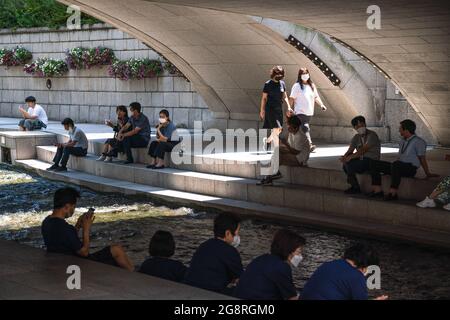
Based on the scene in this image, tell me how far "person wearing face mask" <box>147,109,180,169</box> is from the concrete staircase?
0.33m

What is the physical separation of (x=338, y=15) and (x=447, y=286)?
17.9 feet

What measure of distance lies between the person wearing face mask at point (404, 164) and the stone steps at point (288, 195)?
0.27 meters

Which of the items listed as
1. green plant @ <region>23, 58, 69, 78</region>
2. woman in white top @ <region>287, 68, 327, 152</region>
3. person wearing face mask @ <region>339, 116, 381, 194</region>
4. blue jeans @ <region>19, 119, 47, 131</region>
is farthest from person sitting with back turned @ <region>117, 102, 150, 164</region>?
green plant @ <region>23, 58, 69, 78</region>

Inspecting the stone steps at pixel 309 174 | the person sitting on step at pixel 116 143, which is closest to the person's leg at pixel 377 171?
the stone steps at pixel 309 174

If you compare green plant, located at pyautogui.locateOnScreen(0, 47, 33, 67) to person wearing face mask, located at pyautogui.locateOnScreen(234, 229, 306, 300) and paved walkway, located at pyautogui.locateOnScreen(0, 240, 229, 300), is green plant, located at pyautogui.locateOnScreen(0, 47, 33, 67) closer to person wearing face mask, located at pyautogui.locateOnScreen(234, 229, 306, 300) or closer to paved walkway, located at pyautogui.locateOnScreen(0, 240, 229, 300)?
paved walkway, located at pyautogui.locateOnScreen(0, 240, 229, 300)

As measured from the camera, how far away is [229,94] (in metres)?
22.0

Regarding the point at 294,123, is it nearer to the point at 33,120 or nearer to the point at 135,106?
the point at 135,106

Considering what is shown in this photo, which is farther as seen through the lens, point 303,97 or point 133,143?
point 133,143

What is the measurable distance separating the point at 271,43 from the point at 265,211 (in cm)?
612

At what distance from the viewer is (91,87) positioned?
2844cm

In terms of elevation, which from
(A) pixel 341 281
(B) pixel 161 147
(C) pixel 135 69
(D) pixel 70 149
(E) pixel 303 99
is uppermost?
(C) pixel 135 69

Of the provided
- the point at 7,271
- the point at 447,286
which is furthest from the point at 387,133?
the point at 7,271

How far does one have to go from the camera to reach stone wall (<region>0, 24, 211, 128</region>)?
25.0 m

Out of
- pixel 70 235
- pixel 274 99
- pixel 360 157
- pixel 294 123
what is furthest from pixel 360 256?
pixel 274 99
